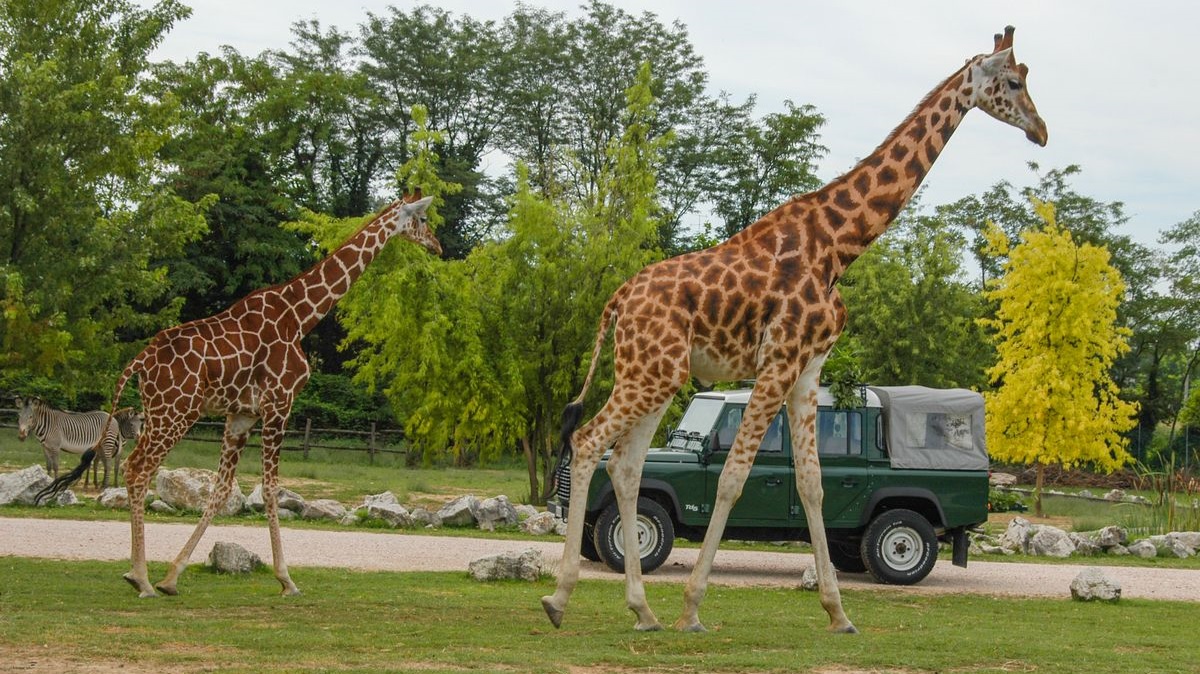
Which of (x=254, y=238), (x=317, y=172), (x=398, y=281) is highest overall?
(x=317, y=172)

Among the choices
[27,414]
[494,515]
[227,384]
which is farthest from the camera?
[27,414]

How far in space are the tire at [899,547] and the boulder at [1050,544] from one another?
5.05m

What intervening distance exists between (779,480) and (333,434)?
26.3 metres

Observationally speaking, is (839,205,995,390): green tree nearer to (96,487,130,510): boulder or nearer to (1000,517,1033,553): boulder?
(1000,517,1033,553): boulder

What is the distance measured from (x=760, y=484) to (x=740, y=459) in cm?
555

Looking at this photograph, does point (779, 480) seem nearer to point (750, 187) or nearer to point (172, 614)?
point (172, 614)

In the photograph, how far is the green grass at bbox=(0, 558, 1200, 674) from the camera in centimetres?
791

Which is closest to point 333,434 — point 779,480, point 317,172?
point 317,172

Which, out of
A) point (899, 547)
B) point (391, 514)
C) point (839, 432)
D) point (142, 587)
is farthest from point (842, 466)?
point (142, 587)

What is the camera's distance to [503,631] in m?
9.23

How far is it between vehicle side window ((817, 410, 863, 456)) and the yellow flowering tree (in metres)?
13.1

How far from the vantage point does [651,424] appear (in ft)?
32.0

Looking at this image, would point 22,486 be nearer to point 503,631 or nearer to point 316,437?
point 503,631

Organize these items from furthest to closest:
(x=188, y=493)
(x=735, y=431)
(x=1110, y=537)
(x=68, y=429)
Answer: (x=68, y=429)
(x=1110, y=537)
(x=188, y=493)
(x=735, y=431)
